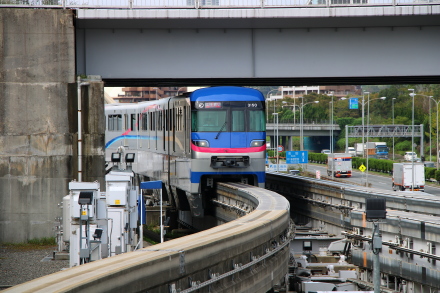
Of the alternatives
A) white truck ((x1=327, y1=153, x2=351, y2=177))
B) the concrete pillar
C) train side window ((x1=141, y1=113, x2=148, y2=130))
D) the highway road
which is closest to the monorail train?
the concrete pillar

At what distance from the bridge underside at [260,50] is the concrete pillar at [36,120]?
5.50 ft

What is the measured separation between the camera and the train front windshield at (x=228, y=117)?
72.6 feet

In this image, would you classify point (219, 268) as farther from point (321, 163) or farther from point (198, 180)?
point (321, 163)

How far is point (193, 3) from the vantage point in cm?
2216

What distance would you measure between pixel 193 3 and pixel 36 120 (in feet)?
19.0

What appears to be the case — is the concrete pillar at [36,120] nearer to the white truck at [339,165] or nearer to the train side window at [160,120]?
the train side window at [160,120]

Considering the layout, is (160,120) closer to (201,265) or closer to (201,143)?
(201,143)

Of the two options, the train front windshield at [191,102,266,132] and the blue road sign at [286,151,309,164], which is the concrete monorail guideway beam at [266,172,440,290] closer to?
the train front windshield at [191,102,266,132]

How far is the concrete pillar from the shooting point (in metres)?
20.7

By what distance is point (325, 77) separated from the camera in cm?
2400

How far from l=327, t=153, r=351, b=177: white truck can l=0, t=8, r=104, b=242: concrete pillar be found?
173 ft

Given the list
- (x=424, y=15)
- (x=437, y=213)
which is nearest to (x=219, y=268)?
(x=437, y=213)

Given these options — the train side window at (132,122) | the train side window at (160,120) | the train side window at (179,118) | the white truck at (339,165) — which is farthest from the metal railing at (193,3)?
the white truck at (339,165)

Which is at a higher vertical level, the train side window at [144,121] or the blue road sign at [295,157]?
the train side window at [144,121]
